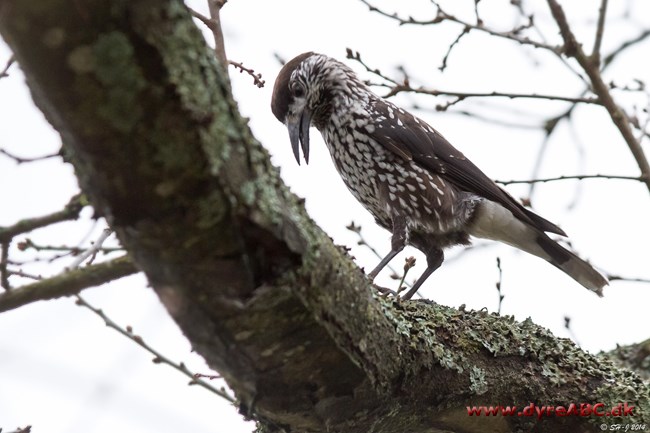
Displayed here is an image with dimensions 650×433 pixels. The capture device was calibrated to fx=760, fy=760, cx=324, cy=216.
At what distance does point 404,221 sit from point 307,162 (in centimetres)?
71

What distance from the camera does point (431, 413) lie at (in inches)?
108

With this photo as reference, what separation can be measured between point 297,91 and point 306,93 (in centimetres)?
8

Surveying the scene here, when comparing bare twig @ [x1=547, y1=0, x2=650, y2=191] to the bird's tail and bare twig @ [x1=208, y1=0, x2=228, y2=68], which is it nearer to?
the bird's tail

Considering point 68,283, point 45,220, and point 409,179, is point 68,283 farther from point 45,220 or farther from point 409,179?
point 409,179

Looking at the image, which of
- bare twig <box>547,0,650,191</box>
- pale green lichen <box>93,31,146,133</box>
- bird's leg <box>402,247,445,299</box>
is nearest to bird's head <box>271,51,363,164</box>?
bird's leg <box>402,247,445,299</box>

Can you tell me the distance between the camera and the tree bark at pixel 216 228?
54.1 inches

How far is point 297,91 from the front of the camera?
197 inches

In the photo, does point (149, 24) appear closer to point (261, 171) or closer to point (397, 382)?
point (261, 171)

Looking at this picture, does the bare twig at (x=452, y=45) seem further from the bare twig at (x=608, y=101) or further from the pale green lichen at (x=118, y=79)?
the pale green lichen at (x=118, y=79)

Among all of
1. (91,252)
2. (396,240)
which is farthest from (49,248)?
(396,240)

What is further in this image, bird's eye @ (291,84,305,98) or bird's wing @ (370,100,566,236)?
bird's eye @ (291,84,305,98)

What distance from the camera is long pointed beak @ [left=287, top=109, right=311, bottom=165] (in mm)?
4734

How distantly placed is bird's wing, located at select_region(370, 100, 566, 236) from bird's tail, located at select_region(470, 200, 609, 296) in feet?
0.17

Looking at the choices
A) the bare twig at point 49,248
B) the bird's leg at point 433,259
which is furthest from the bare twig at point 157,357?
the bird's leg at point 433,259
